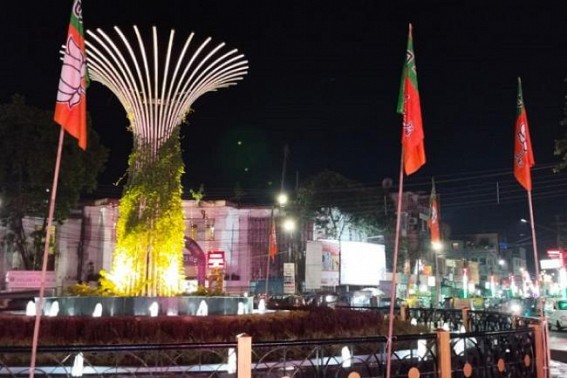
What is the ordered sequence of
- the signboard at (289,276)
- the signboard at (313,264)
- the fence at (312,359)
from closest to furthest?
the fence at (312,359) → the signboard at (289,276) → the signboard at (313,264)

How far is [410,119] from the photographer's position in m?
10.1

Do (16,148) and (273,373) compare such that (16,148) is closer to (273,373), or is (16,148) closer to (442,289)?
(273,373)

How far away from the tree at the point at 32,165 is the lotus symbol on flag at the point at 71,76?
2590 cm

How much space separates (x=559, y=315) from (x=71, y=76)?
32889mm

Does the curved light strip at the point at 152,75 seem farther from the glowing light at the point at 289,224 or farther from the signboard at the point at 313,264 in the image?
the signboard at the point at 313,264

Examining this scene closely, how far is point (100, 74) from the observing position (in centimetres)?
1752

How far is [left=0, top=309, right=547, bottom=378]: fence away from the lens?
7562mm

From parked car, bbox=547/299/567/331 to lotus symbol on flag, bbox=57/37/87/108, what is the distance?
1274 inches

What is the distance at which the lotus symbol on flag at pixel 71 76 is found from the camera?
8299mm

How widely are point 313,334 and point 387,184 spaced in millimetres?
49784

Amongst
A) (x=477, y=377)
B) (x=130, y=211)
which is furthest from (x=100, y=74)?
(x=477, y=377)

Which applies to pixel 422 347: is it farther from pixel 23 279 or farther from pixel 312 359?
pixel 23 279

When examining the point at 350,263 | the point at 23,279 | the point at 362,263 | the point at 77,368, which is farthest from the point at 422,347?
the point at 362,263

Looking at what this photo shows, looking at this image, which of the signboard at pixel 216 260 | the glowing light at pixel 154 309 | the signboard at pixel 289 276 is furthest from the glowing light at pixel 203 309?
the signboard at pixel 216 260
